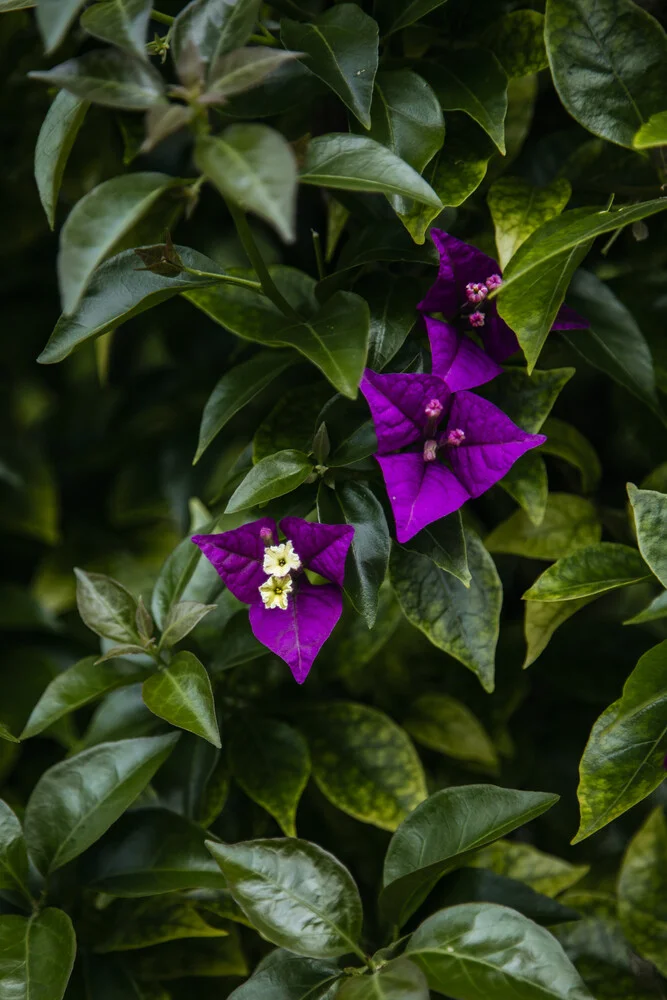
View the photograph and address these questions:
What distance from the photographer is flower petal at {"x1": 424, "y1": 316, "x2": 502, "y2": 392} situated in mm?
693

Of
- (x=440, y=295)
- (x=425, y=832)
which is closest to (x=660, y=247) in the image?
(x=440, y=295)

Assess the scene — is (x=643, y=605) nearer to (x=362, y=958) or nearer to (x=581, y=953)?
(x=581, y=953)

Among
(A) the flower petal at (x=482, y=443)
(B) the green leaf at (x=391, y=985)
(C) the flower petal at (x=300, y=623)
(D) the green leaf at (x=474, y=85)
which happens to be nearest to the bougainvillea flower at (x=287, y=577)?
(C) the flower petal at (x=300, y=623)

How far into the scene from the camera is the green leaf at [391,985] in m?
0.61

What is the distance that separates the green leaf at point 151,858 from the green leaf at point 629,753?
284 millimetres

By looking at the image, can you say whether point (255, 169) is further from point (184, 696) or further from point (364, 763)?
point (364, 763)

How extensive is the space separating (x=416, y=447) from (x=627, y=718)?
239mm

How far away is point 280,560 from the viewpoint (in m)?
0.68

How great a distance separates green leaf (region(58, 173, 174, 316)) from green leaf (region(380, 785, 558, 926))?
43 cm

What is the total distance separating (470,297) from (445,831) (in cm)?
39

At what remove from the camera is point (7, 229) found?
118 centimetres

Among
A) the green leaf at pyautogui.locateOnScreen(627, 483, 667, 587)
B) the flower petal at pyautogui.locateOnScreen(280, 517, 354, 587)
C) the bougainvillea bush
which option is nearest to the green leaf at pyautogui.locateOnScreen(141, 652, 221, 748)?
the bougainvillea bush

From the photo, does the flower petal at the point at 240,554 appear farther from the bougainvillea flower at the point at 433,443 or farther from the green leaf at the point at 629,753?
the green leaf at the point at 629,753

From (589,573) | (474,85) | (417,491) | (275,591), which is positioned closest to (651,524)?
(589,573)
